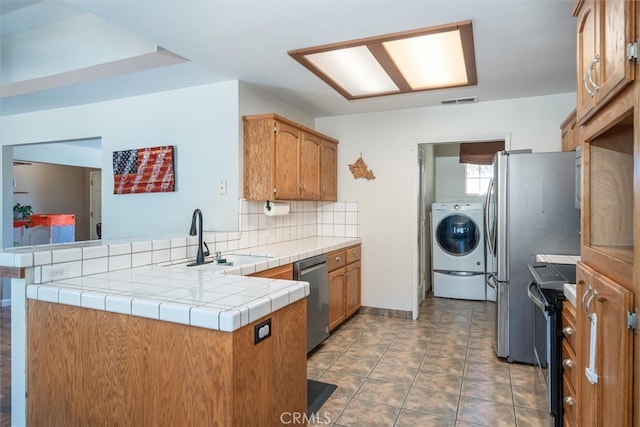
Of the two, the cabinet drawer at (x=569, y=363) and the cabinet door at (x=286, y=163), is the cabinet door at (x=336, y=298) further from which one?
the cabinet drawer at (x=569, y=363)

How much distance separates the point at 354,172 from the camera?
13.6 ft

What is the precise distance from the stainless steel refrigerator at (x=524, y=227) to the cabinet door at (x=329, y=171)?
5.51ft

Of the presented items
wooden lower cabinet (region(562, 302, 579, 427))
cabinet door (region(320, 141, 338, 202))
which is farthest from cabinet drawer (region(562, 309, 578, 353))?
cabinet door (region(320, 141, 338, 202))

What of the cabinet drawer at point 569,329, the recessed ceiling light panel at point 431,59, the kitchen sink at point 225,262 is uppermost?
the recessed ceiling light panel at point 431,59

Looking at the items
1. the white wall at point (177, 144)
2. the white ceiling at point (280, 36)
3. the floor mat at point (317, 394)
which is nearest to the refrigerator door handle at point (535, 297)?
the floor mat at point (317, 394)

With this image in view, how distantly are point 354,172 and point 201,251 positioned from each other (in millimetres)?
2262

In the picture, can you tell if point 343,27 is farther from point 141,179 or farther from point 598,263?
point 141,179

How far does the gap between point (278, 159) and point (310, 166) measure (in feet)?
1.93

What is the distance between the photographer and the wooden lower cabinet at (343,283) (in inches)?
133

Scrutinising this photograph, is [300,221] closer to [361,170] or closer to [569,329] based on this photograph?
[361,170]

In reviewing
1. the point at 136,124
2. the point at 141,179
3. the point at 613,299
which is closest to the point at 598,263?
the point at 613,299

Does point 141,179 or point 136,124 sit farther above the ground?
point 136,124

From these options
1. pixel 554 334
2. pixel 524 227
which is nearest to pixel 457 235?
pixel 524 227

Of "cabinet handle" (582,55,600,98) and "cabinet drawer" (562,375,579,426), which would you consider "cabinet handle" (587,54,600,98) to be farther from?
"cabinet drawer" (562,375,579,426)
